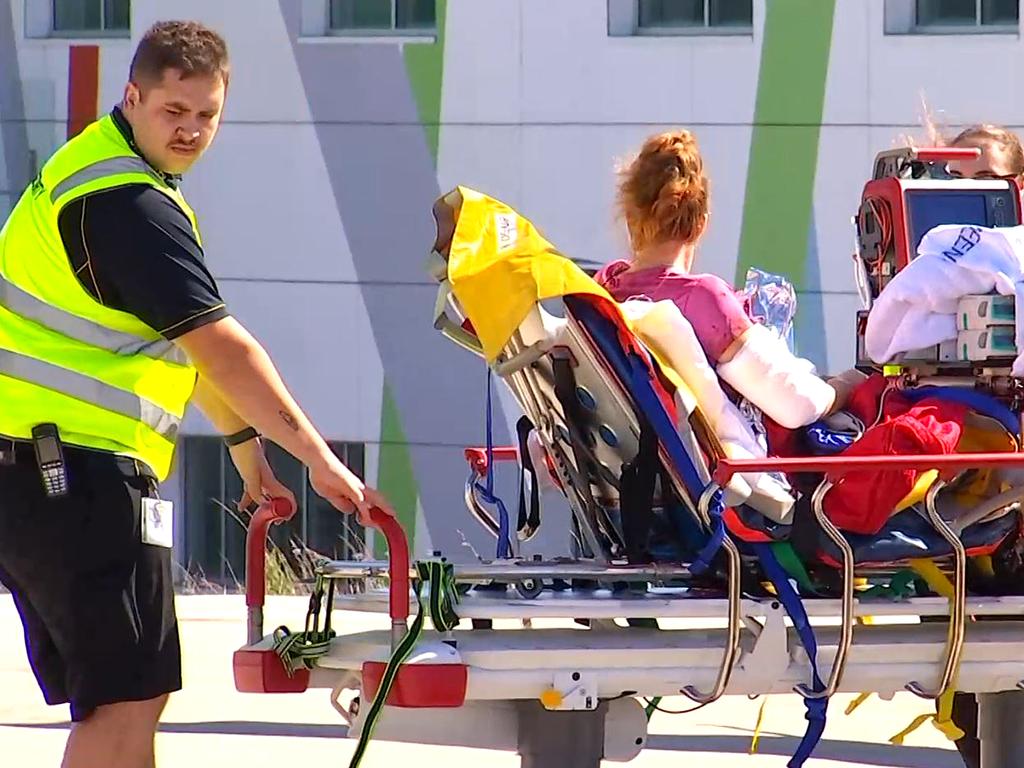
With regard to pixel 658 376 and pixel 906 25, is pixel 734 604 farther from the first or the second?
pixel 906 25

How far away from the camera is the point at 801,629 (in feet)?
15.1

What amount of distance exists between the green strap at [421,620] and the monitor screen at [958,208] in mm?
1556

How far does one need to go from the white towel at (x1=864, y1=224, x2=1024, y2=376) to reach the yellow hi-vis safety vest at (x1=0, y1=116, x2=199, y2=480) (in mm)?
1663

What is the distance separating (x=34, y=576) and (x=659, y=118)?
15.1m

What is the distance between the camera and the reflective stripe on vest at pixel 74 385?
444cm

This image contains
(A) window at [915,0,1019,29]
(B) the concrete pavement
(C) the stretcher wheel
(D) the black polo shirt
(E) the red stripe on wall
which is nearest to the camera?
(D) the black polo shirt

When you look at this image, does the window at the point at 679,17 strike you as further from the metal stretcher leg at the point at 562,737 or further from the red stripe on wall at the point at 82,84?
the metal stretcher leg at the point at 562,737

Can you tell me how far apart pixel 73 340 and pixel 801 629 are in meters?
1.68

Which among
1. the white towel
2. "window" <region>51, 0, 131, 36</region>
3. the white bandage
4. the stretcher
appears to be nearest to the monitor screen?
the white towel

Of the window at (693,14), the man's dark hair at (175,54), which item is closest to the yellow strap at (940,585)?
the man's dark hair at (175,54)

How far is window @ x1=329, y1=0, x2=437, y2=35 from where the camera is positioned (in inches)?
776

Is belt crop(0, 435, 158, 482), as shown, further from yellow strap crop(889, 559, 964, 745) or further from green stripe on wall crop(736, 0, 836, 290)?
green stripe on wall crop(736, 0, 836, 290)

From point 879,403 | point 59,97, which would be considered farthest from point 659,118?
point 879,403

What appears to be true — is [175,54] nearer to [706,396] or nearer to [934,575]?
[706,396]
